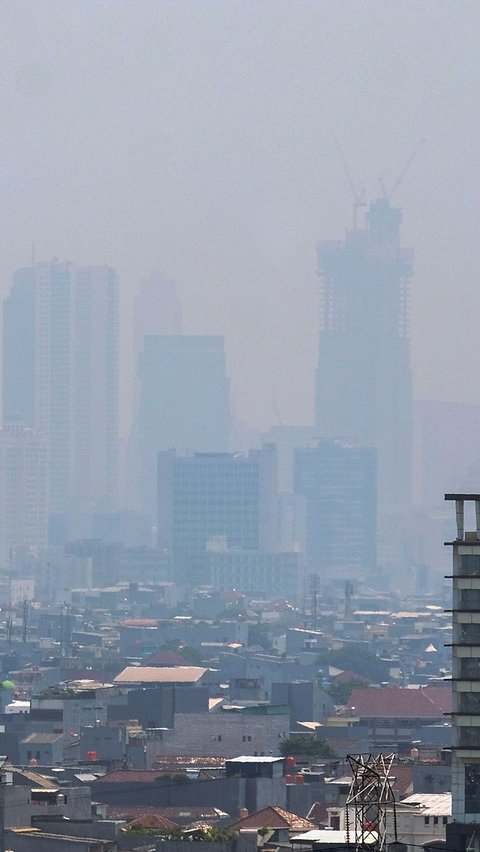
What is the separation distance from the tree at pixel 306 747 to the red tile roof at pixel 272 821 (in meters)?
17.9

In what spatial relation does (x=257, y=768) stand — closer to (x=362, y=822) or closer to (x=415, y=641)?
(x=362, y=822)

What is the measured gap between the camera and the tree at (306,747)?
71.0 m

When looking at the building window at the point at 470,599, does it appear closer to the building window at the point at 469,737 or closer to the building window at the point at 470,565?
the building window at the point at 470,565

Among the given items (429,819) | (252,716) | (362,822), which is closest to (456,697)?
(429,819)

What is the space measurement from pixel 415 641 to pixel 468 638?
386ft

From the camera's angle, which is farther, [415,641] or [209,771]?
[415,641]

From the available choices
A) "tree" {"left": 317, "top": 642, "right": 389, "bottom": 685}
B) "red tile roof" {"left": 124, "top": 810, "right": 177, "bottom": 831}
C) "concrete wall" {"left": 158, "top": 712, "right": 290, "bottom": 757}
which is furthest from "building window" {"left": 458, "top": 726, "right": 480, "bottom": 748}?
"tree" {"left": 317, "top": 642, "right": 389, "bottom": 685}

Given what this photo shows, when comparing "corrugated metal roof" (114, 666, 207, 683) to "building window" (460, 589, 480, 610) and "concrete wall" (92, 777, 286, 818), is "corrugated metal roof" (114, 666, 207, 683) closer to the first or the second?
"concrete wall" (92, 777, 286, 818)

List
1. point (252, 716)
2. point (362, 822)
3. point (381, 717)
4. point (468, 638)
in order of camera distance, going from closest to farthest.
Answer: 1. point (362, 822)
2. point (468, 638)
3. point (252, 716)
4. point (381, 717)

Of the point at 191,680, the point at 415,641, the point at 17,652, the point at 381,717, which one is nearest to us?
the point at 381,717

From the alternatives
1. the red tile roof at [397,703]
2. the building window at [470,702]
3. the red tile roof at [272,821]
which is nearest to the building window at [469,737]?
the building window at [470,702]

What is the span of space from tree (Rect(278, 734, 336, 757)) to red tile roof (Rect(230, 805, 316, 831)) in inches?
703

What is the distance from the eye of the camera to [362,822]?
2753 cm

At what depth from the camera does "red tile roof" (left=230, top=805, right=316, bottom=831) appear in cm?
5091
